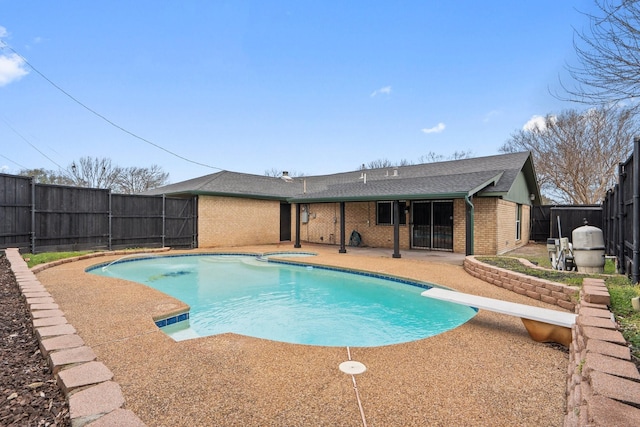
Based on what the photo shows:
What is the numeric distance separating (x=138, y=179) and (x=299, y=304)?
32512 mm

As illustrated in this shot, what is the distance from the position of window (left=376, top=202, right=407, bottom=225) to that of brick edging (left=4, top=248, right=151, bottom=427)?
1140cm

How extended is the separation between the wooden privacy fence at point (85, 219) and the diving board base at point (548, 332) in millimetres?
12224

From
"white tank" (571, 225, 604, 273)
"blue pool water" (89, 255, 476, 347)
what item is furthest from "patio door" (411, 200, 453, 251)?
"blue pool water" (89, 255, 476, 347)

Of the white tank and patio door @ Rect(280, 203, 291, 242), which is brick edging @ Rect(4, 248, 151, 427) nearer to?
the white tank

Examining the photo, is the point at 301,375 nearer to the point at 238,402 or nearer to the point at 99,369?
the point at 238,402

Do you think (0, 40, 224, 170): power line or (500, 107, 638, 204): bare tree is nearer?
(0, 40, 224, 170): power line

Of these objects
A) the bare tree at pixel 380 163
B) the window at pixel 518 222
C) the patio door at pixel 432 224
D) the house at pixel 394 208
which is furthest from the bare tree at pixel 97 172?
the window at pixel 518 222

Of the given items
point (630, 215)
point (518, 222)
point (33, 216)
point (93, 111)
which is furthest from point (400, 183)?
point (93, 111)

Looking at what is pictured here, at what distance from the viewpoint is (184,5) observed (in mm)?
12289

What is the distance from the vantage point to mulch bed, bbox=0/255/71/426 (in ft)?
6.84

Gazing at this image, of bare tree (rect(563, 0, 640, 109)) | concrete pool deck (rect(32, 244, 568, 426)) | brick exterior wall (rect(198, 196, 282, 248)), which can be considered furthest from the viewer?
brick exterior wall (rect(198, 196, 282, 248))

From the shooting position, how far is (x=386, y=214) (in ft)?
45.0

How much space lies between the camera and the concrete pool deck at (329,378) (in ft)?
7.36

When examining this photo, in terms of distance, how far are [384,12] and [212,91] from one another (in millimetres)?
9302
